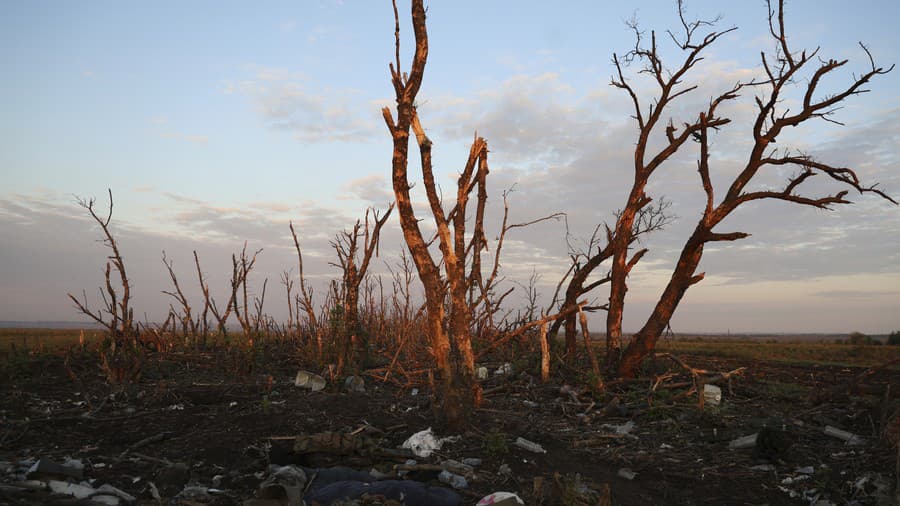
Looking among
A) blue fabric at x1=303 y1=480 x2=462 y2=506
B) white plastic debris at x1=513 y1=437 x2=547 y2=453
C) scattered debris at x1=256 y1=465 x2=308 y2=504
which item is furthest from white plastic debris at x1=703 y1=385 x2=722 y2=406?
scattered debris at x1=256 y1=465 x2=308 y2=504

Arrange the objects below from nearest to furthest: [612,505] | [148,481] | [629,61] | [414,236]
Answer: [612,505] < [148,481] < [414,236] < [629,61]

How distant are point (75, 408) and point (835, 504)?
8177 mm

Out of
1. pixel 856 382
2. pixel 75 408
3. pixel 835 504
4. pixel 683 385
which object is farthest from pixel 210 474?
pixel 856 382

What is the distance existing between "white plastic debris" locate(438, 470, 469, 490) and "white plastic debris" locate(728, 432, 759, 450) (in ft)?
10.5

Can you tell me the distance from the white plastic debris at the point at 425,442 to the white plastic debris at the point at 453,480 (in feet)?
2.47

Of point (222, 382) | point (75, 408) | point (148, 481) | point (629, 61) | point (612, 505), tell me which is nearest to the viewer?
point (612, 505)

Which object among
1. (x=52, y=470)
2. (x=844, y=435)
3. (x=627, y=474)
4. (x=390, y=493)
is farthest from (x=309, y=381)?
(x=844, y=435)

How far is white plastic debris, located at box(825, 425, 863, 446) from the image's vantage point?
6.71m

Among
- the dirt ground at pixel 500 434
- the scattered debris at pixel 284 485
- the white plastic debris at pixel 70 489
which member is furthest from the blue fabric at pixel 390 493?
the white plastic debris at pixel 70 489

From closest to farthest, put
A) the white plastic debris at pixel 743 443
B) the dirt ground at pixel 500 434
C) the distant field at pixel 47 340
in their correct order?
the dirt ground at pixel 500 434, the white plastic debris at pixel 743 443, the distant field at pixel 47 340

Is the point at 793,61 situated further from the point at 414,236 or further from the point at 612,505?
the point at 612,505

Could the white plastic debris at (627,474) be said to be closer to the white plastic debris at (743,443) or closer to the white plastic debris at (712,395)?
the white plastic debris at (743,443)

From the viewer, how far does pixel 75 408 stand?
24.7 feet

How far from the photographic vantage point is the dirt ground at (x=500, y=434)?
211 inches
